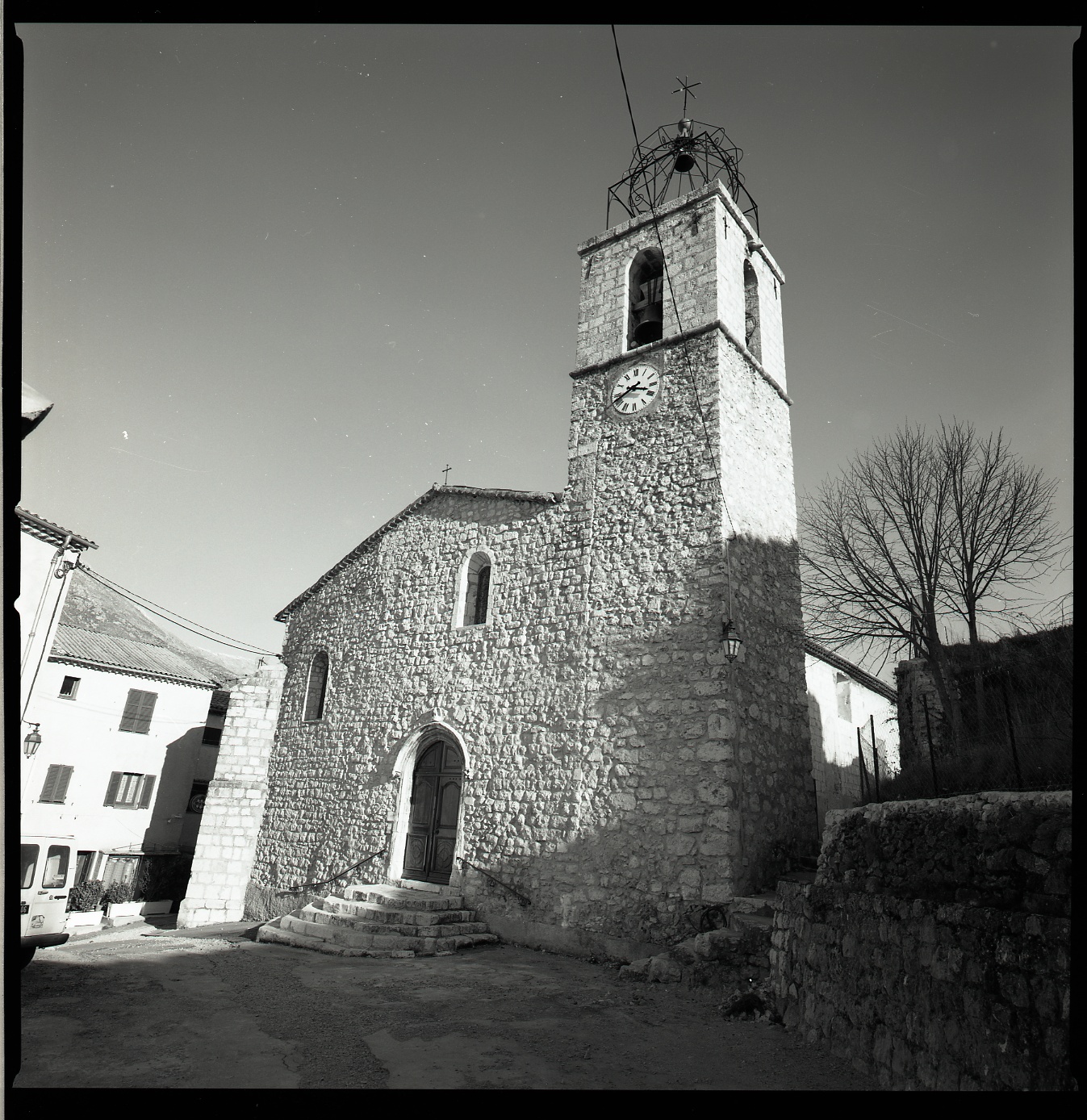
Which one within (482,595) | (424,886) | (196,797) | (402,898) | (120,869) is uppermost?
(482,595)

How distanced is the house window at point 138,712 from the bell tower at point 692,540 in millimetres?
16919

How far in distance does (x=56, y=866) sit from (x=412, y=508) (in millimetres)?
15517

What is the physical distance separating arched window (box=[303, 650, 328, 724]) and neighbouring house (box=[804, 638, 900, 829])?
972 centimetres

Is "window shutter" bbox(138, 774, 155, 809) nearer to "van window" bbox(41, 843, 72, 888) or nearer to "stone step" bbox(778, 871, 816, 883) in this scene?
"van window" bbox(41, 843, 72, 888)


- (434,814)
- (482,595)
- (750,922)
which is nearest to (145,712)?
(434,814)

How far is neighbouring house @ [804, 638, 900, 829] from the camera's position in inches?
545

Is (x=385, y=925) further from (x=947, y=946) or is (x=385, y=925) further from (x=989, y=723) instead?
(x=989, y=723)

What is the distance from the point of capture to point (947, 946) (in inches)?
167

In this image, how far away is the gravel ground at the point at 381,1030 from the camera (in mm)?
4789

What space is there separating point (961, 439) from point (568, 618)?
21.3ft

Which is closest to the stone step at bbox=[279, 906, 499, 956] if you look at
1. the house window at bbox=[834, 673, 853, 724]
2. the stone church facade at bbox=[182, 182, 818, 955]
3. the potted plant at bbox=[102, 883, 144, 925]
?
the stone church facade at bbox=[182, 182, 818, 955]

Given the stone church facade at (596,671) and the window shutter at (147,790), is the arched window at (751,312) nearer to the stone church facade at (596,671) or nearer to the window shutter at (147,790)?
the stone church facade at (596,671)

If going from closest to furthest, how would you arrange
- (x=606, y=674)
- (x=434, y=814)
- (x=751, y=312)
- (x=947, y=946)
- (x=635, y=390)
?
(x=947, y=946), (x=606, y=674), (x=434, y=814), (x=635, y=390), (x=751, y=312)

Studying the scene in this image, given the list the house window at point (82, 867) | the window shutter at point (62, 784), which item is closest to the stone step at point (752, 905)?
the window shutter at point (62, 784)
